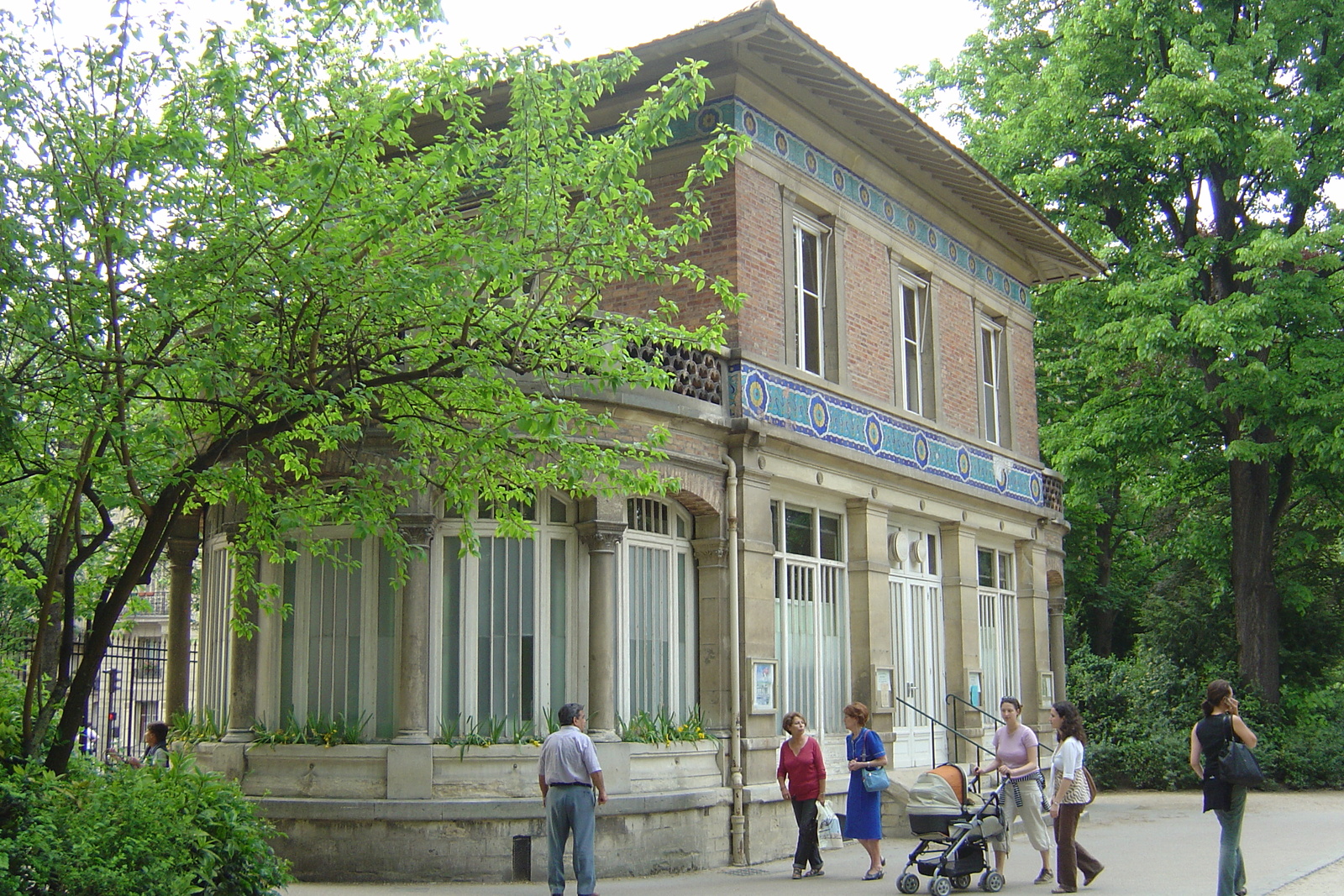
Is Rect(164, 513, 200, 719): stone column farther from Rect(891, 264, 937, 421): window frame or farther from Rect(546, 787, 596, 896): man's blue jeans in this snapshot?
Rect(891, 264, 937, 421): window frame

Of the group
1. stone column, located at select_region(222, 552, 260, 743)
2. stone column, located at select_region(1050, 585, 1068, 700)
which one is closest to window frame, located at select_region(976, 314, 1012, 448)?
stone column, located at select_region(1050, 585, 1068, 700)

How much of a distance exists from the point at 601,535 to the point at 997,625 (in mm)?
9319

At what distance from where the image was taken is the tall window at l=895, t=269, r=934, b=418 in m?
18.4

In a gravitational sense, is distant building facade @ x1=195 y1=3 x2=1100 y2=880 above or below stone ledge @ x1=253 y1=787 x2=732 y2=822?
above

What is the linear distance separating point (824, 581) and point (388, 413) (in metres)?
7.37

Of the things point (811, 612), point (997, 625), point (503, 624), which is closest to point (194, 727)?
point (503, 624)

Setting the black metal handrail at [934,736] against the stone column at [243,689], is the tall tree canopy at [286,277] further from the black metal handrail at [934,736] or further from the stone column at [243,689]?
the black metal handrail at [934,736]

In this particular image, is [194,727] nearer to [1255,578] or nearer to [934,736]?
[934,736]

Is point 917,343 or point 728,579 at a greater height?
point 917,343

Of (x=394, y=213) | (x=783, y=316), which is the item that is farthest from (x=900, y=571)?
(x=394, y=213)

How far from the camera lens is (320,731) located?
1262cm

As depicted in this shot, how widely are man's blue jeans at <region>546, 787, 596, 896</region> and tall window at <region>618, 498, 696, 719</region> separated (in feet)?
8.94

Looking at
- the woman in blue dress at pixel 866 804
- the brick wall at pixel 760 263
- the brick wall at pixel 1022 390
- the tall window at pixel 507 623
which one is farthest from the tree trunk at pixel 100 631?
the brick wall at pixel 1022 390

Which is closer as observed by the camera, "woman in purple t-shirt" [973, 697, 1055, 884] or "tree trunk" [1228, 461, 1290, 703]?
"woman in purple t-shirt" [973, 697, 1055, 884]
